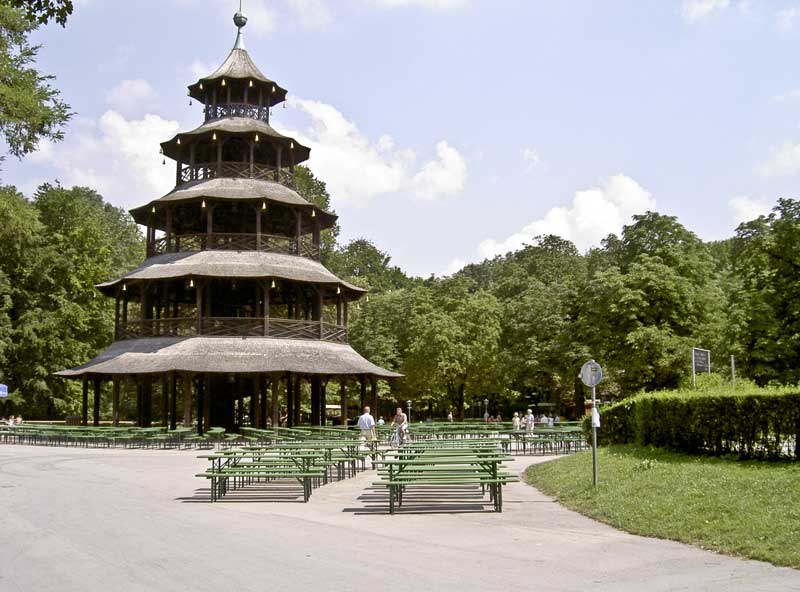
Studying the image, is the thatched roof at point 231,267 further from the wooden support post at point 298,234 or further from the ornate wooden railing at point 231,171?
the ornate wooden railing at point 231,171

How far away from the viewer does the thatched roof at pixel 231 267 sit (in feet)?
121

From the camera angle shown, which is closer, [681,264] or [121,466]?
[121,466]

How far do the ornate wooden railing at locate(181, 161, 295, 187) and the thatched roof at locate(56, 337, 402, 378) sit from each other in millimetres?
10033

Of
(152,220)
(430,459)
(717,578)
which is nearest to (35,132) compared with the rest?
(152,220)

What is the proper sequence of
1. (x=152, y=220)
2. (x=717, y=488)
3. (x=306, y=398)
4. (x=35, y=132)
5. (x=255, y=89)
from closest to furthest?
(x=717, y=488) → (x=35, y=132) → (x=152, y=220) → (x=255, y=89) → (x=306, y=398)

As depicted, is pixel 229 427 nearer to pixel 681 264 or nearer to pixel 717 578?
pixel 681 264

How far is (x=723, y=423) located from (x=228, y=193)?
28.9 metres

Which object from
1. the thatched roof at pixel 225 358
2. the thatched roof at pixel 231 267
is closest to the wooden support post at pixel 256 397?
the thatched roof at pixel 225 358

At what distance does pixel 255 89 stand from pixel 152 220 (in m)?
10.0

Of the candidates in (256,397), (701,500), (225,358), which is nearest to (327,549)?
(701,500)

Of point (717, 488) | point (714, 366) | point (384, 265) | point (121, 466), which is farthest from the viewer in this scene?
point (384, 265)

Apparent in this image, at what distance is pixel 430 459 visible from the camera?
15180mm

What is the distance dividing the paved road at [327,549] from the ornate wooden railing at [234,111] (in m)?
33.0

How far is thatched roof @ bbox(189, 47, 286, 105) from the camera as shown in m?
45.6
